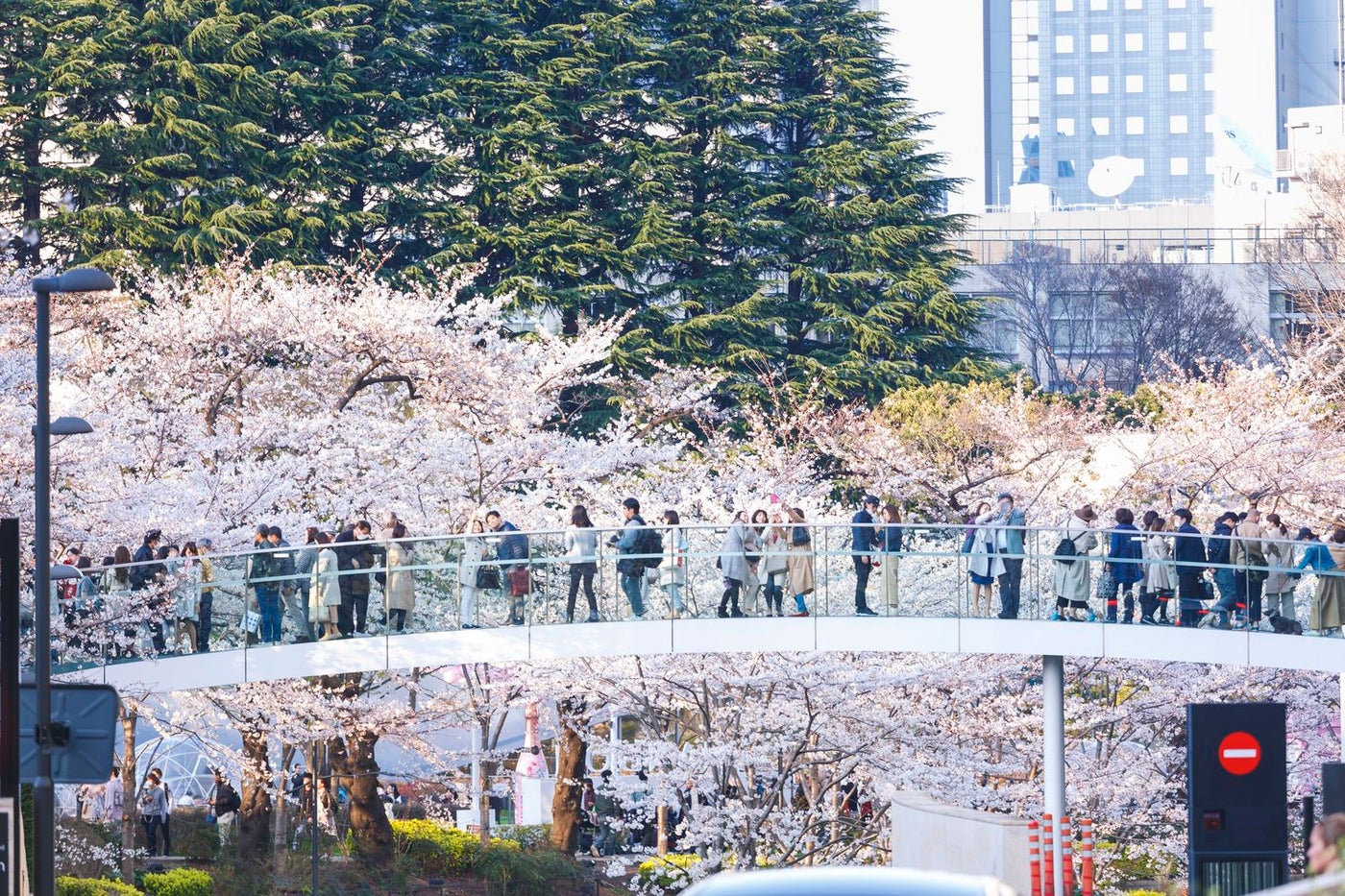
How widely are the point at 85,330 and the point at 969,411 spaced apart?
1530cm

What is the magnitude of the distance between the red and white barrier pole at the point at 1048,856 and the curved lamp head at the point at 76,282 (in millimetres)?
12602

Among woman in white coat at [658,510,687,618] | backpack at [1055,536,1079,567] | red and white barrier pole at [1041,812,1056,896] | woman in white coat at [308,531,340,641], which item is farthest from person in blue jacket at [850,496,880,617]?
woman in white coat at [308,531,340,641]

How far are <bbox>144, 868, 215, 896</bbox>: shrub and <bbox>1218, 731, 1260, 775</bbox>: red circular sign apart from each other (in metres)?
13.9

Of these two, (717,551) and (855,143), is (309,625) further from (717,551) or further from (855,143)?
(855,143)

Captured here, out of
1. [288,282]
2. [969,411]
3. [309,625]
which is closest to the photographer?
[309,625]

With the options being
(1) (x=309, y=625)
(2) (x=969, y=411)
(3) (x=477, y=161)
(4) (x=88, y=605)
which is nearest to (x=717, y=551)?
(1) (x=309, y=625)

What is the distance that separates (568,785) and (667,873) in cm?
257

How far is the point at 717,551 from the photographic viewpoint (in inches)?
951

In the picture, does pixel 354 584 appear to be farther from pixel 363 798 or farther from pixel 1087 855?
pixel 1087 855

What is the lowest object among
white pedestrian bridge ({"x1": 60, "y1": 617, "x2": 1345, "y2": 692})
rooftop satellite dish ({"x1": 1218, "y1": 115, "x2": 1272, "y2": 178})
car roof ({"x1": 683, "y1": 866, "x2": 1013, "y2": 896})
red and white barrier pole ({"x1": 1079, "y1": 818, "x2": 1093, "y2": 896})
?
red and white barrier pole ({"x1": 1079, "y1": 818, "x2": 1093, "y2": 896})

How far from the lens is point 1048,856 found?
80.3 ft

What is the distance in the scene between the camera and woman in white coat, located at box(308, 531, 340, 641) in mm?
23141

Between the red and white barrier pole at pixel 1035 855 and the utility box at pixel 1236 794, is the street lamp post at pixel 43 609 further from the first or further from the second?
the red and white barrier pole at pixel 1035 855

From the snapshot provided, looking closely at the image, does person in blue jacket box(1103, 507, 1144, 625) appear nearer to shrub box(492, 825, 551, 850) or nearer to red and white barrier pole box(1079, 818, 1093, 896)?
red and white barrier pole box(1079, 818, 1093, 896)
